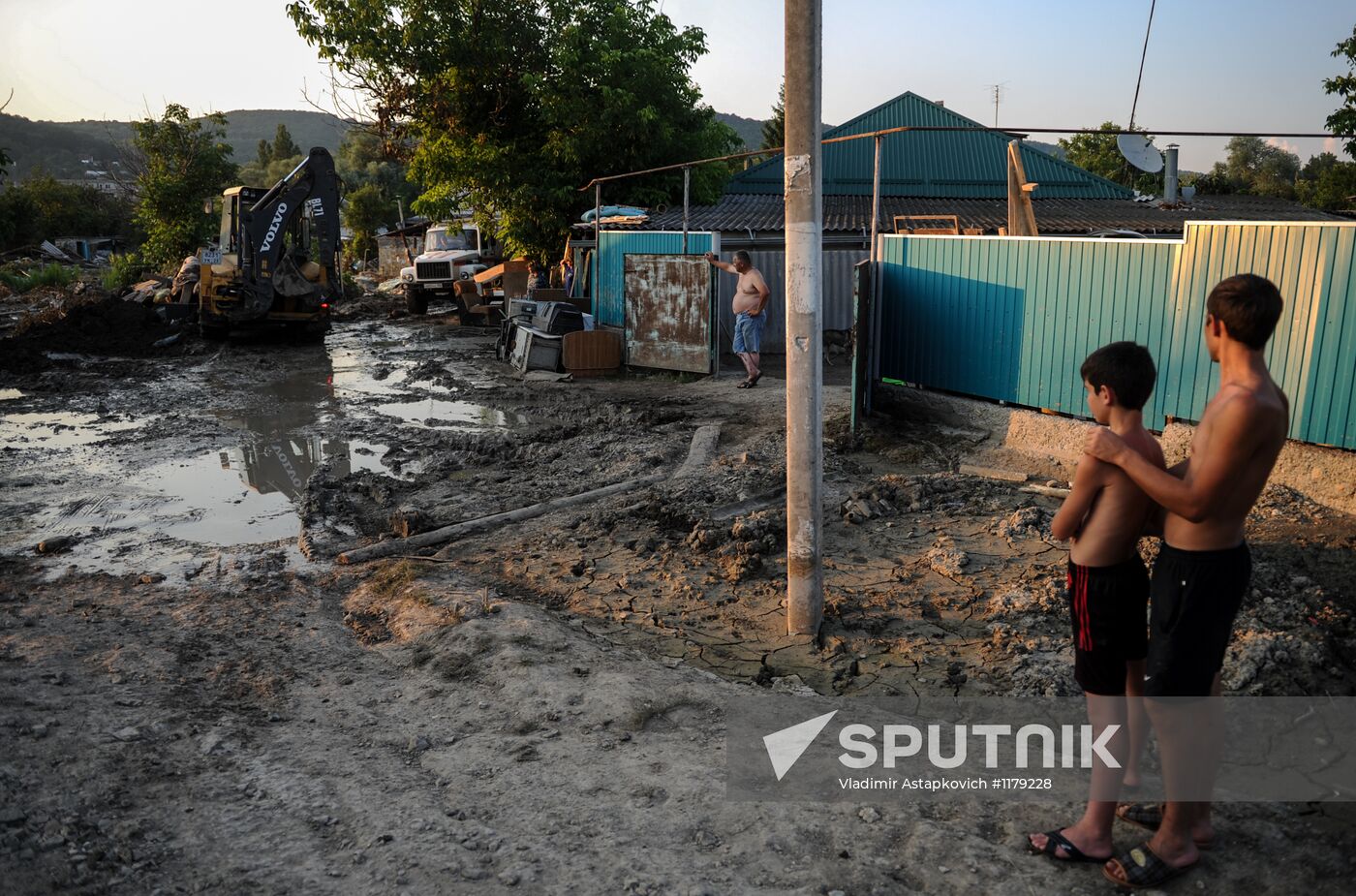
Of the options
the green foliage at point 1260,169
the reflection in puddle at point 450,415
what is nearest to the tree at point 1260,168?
the green foliage at point 1260,169

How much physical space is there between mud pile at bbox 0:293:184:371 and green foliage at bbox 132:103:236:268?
8.73 m

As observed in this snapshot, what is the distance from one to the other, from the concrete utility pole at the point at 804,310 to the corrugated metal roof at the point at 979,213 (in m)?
12.4

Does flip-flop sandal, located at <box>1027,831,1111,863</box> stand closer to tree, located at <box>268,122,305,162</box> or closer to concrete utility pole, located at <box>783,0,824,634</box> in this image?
concrete utility pole, located at <box>783,0,824,634</box>

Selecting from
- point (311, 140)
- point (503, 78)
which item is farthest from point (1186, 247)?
point (311, 140)

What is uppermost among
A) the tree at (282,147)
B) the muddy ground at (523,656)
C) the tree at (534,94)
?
the tree at (282,147)

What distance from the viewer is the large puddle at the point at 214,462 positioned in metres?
7.22

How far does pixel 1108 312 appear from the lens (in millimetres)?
7719

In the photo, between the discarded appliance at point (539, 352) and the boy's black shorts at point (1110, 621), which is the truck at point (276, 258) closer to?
the discarded appliance at point (539, 352)

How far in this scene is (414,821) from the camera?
Answer: 10.7 ft

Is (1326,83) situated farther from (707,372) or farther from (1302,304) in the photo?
(1302,304)

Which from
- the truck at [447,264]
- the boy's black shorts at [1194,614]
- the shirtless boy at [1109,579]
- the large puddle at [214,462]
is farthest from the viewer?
Answer: the truck at [447,264]

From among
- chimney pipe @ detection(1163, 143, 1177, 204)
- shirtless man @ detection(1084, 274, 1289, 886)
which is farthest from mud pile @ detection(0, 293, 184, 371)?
chimney pipe @ detection(1163, 143, 1177, 204)

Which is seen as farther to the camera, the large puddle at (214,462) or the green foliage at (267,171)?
the green foliage at (267,171)

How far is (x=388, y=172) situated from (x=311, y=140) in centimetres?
9304
